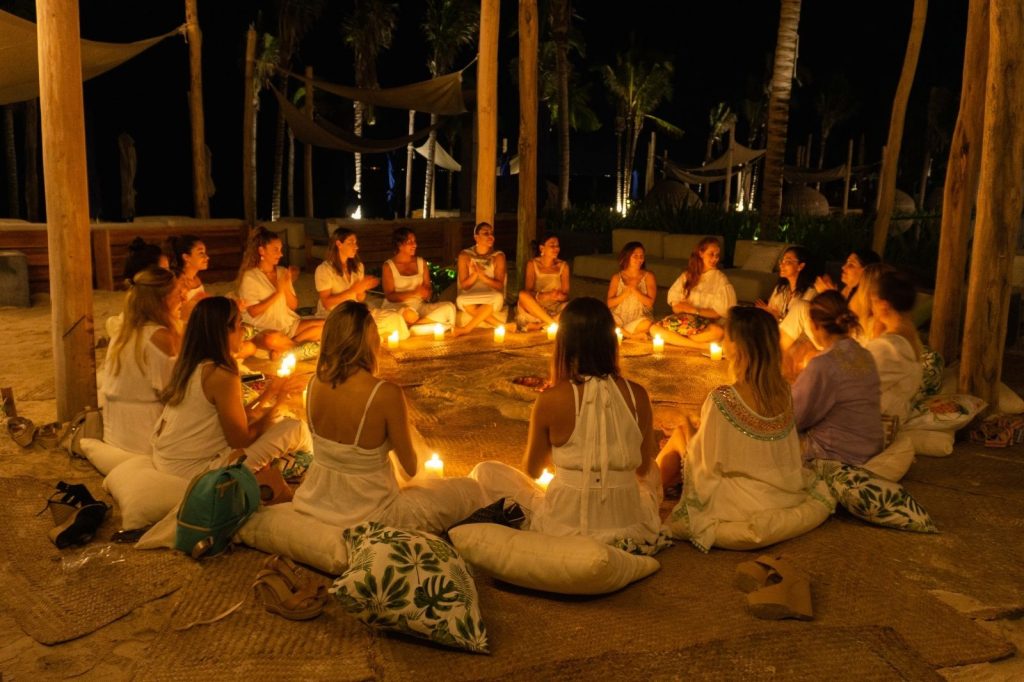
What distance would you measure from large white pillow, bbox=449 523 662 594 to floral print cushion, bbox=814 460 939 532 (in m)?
1.12

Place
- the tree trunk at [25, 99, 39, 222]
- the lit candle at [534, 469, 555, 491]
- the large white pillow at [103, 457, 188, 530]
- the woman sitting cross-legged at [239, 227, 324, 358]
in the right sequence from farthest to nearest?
the tree trunk at [25, 99, 39, 222], the woman sitting cross-legged at [239, 227, 324, 358], the lit candle at [534, 469, 555, 491], the large white pillow at [103, 457, 188, 530]

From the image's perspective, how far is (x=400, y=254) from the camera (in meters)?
8.50

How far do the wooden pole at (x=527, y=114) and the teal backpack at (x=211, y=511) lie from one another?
5.54 m

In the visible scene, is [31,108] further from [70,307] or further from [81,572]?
[81,572]

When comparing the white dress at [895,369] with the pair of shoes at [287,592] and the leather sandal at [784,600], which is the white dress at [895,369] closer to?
the leather sandal at [784,600]

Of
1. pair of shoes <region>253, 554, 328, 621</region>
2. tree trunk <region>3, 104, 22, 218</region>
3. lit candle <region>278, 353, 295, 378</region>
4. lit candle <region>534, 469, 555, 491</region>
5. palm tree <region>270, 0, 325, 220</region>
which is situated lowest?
pair of shoes <region>253, 554, 328, 621</region>

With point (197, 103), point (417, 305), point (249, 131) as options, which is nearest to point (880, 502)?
point (417, 305)

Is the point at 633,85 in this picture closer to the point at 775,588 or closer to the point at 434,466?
the point at 434,466

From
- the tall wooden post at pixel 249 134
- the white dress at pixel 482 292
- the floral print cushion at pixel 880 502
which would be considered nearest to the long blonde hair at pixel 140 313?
the floral print cushion at pixel 880 502

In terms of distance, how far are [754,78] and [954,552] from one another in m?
35.8

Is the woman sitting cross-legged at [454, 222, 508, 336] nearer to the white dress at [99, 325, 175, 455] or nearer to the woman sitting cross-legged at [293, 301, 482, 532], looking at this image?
the white dress at [99, 325, 175, 455]

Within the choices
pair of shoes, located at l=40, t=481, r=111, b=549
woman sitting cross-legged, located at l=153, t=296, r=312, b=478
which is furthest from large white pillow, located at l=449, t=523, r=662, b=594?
pair of shoes, located at l=40, t=481, r=111, b=549

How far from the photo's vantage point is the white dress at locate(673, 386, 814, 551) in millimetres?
3799

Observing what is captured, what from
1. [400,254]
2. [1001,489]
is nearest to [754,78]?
[400,254]
